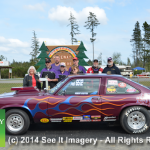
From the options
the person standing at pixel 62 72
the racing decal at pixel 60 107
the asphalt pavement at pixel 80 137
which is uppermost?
the person standing at pixel 62 72

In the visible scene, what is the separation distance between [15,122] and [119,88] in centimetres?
257

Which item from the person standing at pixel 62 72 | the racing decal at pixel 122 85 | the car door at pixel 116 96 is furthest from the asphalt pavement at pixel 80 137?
the person standing at pixel 62 72

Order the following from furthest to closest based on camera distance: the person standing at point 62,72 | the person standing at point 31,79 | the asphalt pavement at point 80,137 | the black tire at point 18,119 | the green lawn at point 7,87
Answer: the green lawn at point 7,87 < the person standing at point 62,72 < the person standing at point 31,79 < the black tire at point 18,119 < the asphalt pavement at point 80,137

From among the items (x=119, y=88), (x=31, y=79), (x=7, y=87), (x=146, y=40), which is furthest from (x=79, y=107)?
(x=146, y=40)

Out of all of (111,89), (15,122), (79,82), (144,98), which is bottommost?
(15,122)

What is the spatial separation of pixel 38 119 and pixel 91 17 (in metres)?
38.7

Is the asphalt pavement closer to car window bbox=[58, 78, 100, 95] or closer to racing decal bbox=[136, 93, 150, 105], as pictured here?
racing decal bbox=[136, 93, 150, 105]

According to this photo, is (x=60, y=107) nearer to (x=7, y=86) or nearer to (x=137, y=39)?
(x=7, y=86)

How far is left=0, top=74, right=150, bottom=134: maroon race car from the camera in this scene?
426cm

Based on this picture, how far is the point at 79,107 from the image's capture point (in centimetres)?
425

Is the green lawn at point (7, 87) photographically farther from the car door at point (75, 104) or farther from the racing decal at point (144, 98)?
the racing decal at point (144, 98)

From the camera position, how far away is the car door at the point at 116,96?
429cm

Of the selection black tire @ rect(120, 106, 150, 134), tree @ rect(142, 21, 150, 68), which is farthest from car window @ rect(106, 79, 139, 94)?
tree @ rect(142, 21, 150, 68)

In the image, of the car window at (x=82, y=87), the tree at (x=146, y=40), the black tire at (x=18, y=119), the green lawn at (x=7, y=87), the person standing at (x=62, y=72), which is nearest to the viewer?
the black tire at (x=18, y=119)
